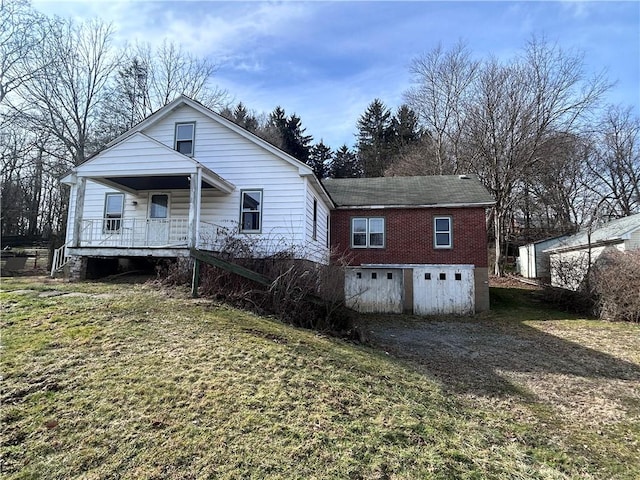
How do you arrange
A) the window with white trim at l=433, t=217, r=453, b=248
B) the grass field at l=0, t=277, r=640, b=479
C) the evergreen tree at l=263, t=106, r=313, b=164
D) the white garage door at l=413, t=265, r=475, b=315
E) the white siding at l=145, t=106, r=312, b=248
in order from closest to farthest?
the grass field at l=0, t=277, r=640, b=479, the white siding at l=145, t=106, r=312, b=248, the white garage door at l=413, t=265, r=475, b=315, the window with white trim at l=433, t=217, r=453, b=248, the evergreen tree at l=263, t=106, r=313, b=164

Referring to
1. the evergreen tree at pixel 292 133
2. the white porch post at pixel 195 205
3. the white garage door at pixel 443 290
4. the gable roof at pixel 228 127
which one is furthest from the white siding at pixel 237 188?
the evergreen tree at pixel 292 133

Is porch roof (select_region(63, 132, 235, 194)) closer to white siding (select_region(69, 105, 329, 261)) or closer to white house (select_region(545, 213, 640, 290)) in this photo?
white siding (select_region(69, 105, 329, 261))

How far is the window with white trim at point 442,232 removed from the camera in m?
16.6

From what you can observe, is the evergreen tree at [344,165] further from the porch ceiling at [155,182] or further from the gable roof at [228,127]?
the porch ceiling at [155,182]

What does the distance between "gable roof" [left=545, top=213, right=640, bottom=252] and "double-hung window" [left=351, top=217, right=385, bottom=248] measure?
8909 mm

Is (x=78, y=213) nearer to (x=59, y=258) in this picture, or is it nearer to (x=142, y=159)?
(x=142, y=159)

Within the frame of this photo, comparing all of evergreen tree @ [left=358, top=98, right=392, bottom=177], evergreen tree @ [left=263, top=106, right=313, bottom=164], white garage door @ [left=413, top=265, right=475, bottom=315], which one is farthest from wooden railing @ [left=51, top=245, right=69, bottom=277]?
evergreen tree @ [left=358, top=98, right=392, bottom=177]

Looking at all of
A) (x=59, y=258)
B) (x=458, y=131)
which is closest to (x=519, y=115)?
(x=458, y=131)

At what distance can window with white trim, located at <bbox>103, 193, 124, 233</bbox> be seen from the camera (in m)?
14.5

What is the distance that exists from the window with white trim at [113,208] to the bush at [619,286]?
18470 mm

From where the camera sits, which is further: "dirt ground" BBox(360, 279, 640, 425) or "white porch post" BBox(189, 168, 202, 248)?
"white porch post" BBox(189, 168, 202, 248)

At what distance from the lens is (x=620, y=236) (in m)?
17.1

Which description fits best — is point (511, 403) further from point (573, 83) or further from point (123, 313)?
point (573, 83)

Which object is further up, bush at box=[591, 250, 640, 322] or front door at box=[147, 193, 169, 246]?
front door at box=[147, 193, 169, 246]
